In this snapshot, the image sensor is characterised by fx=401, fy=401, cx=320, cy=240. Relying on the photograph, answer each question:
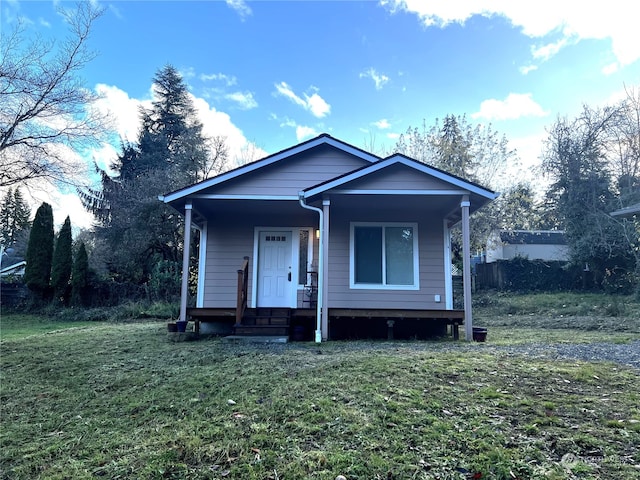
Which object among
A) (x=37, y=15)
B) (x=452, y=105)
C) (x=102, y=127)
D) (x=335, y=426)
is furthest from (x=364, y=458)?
(x=452, y=105)

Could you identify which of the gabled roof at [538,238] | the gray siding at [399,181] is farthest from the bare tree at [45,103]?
the gabled roof at [538,238]

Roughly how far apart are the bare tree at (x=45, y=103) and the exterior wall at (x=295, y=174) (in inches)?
256

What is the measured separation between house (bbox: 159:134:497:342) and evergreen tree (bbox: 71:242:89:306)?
9.92 metres

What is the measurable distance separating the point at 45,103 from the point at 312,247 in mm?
8925

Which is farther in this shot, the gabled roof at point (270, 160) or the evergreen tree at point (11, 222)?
the evergreen tree at point (11, 222)

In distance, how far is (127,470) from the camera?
2736mm

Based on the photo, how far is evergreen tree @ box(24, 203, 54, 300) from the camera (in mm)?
17047

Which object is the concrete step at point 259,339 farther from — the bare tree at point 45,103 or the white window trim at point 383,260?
the bare tree at point 45,103

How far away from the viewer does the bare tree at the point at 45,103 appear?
36.8 feet

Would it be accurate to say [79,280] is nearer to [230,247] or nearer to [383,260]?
[230,247]

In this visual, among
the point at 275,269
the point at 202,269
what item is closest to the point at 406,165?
the point at 275,269

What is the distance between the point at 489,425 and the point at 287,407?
1.68 meters

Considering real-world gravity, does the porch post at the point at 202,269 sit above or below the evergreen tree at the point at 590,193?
below

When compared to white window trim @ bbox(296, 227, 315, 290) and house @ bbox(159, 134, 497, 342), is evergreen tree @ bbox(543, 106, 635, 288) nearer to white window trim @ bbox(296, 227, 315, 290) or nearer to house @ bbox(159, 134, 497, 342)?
house @ bbox(159, 134, 497, 342)
